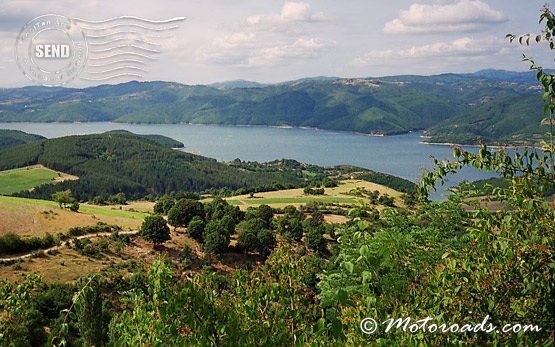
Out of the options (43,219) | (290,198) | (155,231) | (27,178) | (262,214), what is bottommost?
(27,178)

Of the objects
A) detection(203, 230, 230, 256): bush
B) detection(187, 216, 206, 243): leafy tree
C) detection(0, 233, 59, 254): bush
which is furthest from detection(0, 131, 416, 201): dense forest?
detection(0, 233, 59, 254): bush

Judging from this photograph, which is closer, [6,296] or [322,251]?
[6,296]

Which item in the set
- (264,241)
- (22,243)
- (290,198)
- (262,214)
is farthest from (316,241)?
(290,198)

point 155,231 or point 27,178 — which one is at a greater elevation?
point 155,231

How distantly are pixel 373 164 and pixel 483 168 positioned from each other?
540 feet

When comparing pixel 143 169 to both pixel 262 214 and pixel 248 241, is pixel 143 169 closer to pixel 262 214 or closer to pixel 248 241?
pixel 262 214

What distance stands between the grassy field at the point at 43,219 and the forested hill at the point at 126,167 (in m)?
64.5

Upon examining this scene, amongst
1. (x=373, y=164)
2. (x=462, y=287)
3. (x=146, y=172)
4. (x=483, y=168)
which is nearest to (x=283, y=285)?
(x=462, y=287)

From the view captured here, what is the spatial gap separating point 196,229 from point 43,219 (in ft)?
53.1

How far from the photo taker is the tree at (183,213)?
51750mm

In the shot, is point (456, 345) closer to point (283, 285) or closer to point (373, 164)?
point (283, 285)

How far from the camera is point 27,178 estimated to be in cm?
11406

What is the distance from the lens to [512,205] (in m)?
4.59

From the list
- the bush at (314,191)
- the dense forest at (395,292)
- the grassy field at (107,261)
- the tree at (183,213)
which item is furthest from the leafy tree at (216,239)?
the bush at (314,191)
